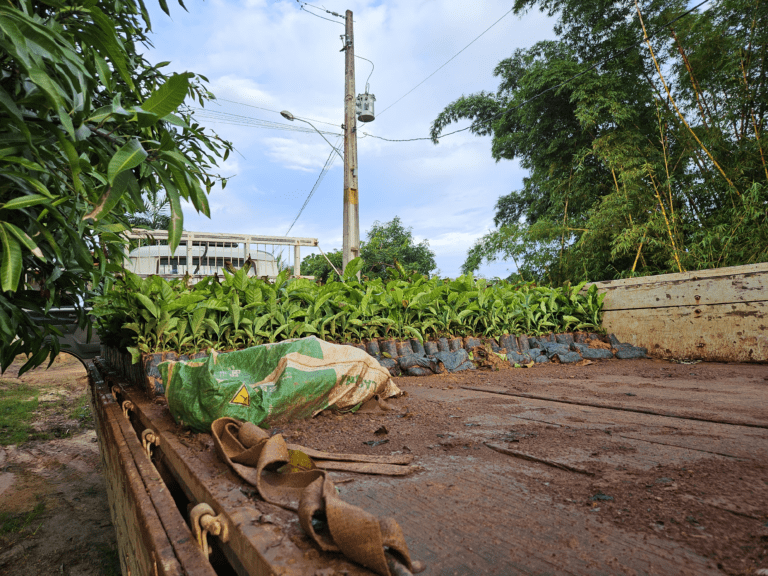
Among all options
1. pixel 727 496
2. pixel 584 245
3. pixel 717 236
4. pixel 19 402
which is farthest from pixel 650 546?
pixel 19 402

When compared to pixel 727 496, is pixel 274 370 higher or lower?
higher

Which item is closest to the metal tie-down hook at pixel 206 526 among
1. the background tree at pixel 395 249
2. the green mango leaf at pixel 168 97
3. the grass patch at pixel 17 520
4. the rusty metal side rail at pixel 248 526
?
the rusty metal side rail at pixel 248 526

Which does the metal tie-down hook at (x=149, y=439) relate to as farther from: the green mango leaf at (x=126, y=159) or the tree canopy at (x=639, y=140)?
the tree canopy at (x=639, y=140)

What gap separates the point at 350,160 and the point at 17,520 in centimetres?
605

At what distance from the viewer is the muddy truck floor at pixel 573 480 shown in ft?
1.91

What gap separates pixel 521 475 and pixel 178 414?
110cm

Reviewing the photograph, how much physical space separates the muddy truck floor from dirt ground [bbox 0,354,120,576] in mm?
2729

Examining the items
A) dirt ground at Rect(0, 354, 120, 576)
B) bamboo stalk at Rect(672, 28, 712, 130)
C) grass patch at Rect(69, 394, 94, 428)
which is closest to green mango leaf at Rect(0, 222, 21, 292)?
dirt ground at Rect(0, 354, 120, 576)

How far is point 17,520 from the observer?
3129 mm

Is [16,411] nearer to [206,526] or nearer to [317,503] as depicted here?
[206,526]

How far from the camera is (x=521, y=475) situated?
889mm

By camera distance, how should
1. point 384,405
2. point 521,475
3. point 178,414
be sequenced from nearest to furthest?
1. point 521,475
2. point 178,414
3. point 384,405

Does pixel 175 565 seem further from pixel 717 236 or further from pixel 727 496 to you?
pixel 717 236

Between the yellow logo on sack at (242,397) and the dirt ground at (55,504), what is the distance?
2355 millimetres
